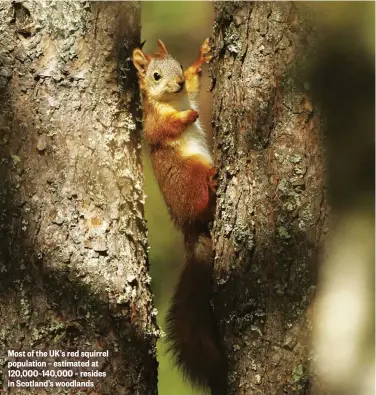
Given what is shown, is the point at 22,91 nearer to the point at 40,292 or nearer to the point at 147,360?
the point at 40,292

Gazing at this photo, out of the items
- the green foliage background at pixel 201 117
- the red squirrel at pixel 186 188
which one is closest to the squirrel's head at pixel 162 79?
the red squirrel at pixel 186 188

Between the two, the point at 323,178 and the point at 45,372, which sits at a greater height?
the point at 323,178

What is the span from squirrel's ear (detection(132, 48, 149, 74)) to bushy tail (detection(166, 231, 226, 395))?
30.6 inches

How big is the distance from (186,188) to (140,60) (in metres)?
0.59

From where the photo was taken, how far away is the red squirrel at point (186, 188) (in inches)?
A: 98.7

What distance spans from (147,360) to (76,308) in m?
0.35

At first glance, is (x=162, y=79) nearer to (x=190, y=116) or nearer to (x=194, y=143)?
(x=190, y=116)

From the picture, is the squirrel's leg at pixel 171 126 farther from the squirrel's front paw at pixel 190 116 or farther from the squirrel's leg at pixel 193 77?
the squirrel's leg at pixel 193 77

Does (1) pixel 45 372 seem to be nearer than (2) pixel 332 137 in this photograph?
No

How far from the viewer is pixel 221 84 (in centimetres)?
239

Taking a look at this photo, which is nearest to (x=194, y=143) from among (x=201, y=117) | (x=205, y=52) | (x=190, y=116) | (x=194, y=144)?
(x=194, y=144)

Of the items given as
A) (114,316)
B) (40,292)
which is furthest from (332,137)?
(40,292)

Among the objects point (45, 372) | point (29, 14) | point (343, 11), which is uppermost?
point (29, 14)

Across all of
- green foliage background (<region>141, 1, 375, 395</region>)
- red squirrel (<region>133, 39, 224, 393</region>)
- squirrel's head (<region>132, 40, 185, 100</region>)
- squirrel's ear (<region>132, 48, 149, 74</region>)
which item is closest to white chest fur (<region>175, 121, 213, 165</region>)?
red squirrel (<region>133, 39, 224, 393</region>)
